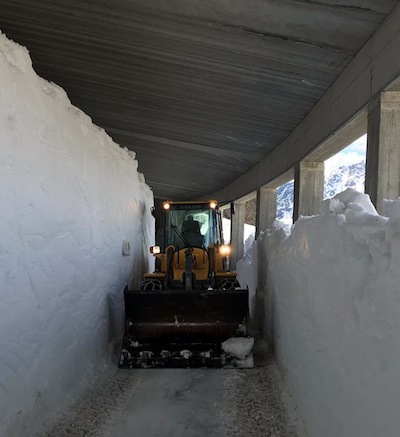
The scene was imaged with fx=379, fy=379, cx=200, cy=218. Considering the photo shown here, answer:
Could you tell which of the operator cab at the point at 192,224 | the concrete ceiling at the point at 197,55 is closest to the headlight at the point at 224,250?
the operator cab at the point at 192,224

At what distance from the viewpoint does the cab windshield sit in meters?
7.89

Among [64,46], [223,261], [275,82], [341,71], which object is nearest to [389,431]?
[341,71]

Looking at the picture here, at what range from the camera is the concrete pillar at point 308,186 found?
281 inches

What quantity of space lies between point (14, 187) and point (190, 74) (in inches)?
138

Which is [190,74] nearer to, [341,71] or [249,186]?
[341,71]

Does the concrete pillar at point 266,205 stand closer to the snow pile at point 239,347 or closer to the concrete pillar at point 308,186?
the concrete pillar at point 308,186

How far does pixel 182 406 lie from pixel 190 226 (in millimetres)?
4480

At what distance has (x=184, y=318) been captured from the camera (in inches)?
213

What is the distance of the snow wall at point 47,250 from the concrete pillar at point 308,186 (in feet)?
12.0

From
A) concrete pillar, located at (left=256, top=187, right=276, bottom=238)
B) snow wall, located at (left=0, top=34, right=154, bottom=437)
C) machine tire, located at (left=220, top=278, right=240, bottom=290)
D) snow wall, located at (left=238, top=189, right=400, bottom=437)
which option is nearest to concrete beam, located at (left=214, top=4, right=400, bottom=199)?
snow wall, located at (left=238, top=189, right=400, bottom=437)

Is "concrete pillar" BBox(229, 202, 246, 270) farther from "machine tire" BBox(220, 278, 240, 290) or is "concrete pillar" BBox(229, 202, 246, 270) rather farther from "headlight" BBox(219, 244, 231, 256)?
"machine tire" BBox(220, 278, 240, 290)

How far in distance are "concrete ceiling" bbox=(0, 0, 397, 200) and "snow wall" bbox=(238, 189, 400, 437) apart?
2.24m

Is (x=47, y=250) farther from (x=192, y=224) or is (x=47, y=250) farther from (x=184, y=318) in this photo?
(x=192, y=224)

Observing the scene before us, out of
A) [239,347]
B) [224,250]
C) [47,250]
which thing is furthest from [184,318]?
[47,250]
